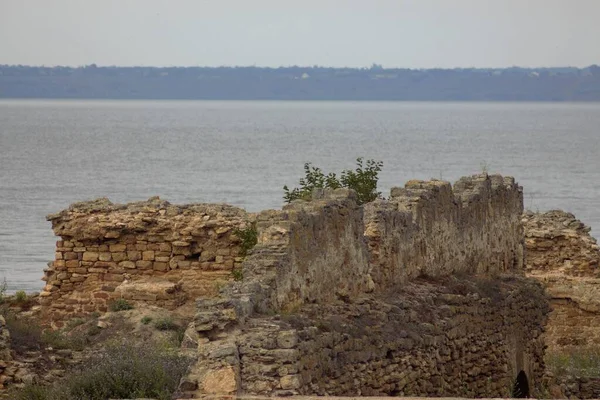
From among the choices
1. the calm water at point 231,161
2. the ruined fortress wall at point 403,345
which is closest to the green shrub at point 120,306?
the ruined fortress wall at point 403,345

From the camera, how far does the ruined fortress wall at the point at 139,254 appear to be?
24.1 meters

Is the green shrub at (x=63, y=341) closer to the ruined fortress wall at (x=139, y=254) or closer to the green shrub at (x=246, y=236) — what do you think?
the ruined fortress wall at (x=139, y=254)

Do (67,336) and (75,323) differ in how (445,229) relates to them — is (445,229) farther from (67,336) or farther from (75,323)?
(75,323)

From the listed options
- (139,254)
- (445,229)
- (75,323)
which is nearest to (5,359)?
(75,323)

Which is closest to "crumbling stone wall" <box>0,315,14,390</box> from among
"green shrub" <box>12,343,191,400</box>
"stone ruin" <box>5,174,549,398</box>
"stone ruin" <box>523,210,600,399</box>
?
"green shrub" <box>12,343,191,400</box>

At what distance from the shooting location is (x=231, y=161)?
102 meters

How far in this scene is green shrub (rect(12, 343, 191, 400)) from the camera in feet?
51.6

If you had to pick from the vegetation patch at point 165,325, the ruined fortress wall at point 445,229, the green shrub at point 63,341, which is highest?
the ruined fortress wall at point 445,229

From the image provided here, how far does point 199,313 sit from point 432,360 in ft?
14.9

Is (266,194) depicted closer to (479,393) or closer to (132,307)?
(132,307)

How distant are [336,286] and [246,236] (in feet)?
23.0

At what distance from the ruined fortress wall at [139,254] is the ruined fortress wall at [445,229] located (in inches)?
138

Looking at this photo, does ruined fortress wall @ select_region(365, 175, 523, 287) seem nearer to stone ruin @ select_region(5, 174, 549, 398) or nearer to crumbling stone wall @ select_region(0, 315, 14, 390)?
stone ruin @ select_region(5, 174, 549, 398)

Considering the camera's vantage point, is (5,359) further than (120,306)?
No
